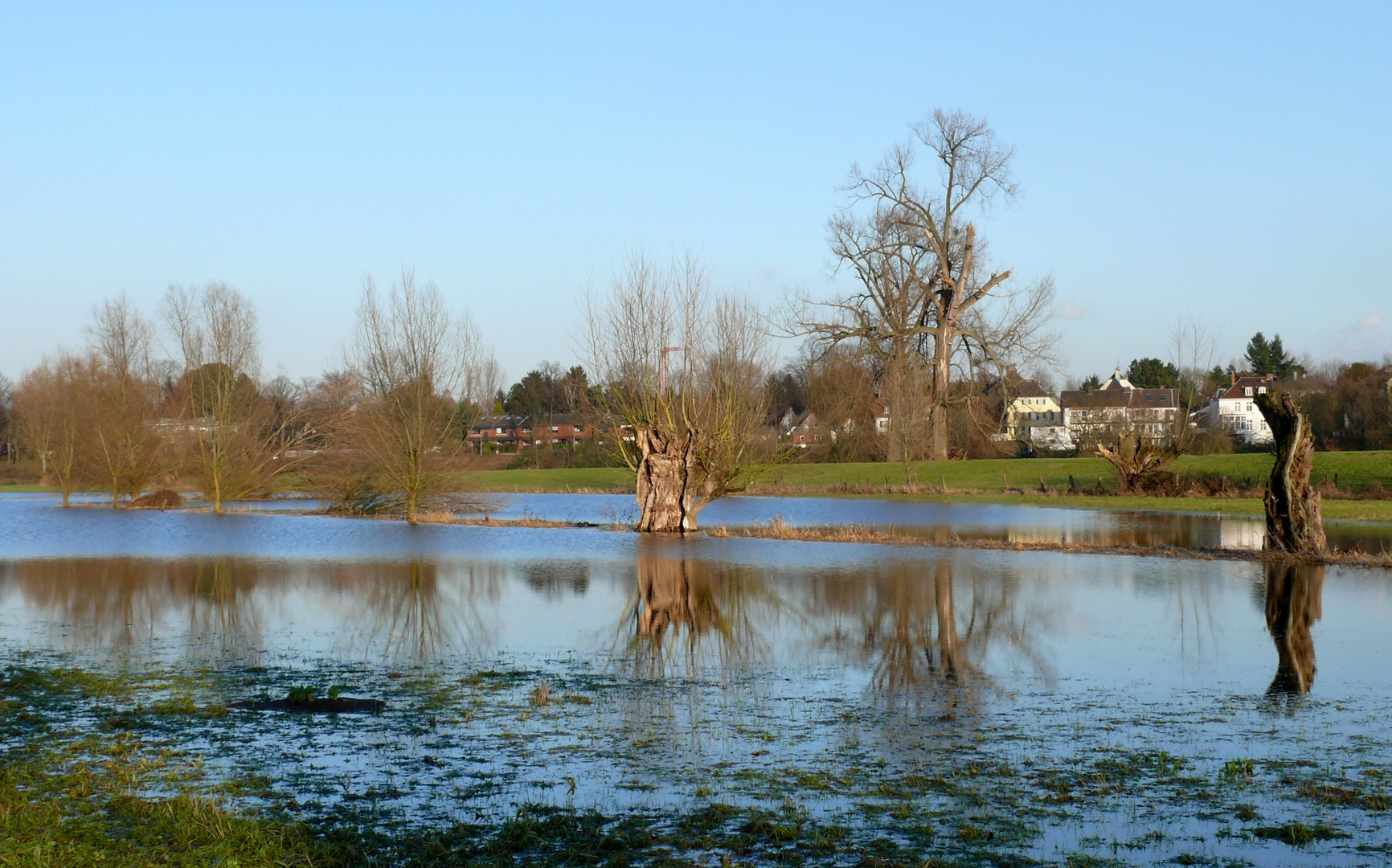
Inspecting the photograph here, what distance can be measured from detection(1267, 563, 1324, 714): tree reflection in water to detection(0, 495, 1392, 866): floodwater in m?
0.07

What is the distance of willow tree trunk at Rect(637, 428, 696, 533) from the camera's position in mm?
27984

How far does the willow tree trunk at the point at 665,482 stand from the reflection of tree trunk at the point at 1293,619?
1367cm

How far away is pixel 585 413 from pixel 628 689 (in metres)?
24.7

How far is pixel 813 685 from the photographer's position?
10.2m

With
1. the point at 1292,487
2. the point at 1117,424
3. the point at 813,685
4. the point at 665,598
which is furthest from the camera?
the point at 1117,424

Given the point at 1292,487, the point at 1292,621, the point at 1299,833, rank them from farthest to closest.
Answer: the point at 1292,487 → the point at 1292,621 → the point at 1299,833

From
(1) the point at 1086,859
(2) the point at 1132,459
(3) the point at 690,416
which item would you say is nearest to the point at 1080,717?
(1) the point at 1086,859

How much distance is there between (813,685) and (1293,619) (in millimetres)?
7572

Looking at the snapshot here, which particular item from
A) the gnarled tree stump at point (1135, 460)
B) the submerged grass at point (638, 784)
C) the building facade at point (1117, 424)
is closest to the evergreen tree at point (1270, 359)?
the building facade at point (1117, 424)

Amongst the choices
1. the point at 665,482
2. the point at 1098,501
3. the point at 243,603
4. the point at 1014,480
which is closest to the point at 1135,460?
the point at 1098,501

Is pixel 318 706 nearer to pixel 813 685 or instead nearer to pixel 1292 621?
pixel 813 685

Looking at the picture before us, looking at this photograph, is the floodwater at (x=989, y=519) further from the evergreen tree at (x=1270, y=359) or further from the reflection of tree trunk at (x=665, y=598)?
the evergreen tree at (x=1270, y=359)

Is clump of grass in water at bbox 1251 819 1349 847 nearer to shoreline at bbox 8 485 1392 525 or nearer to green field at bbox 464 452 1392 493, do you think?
shoreline at bbox 8 485 1392 525

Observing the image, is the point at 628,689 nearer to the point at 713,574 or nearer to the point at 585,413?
the point at 713,574
